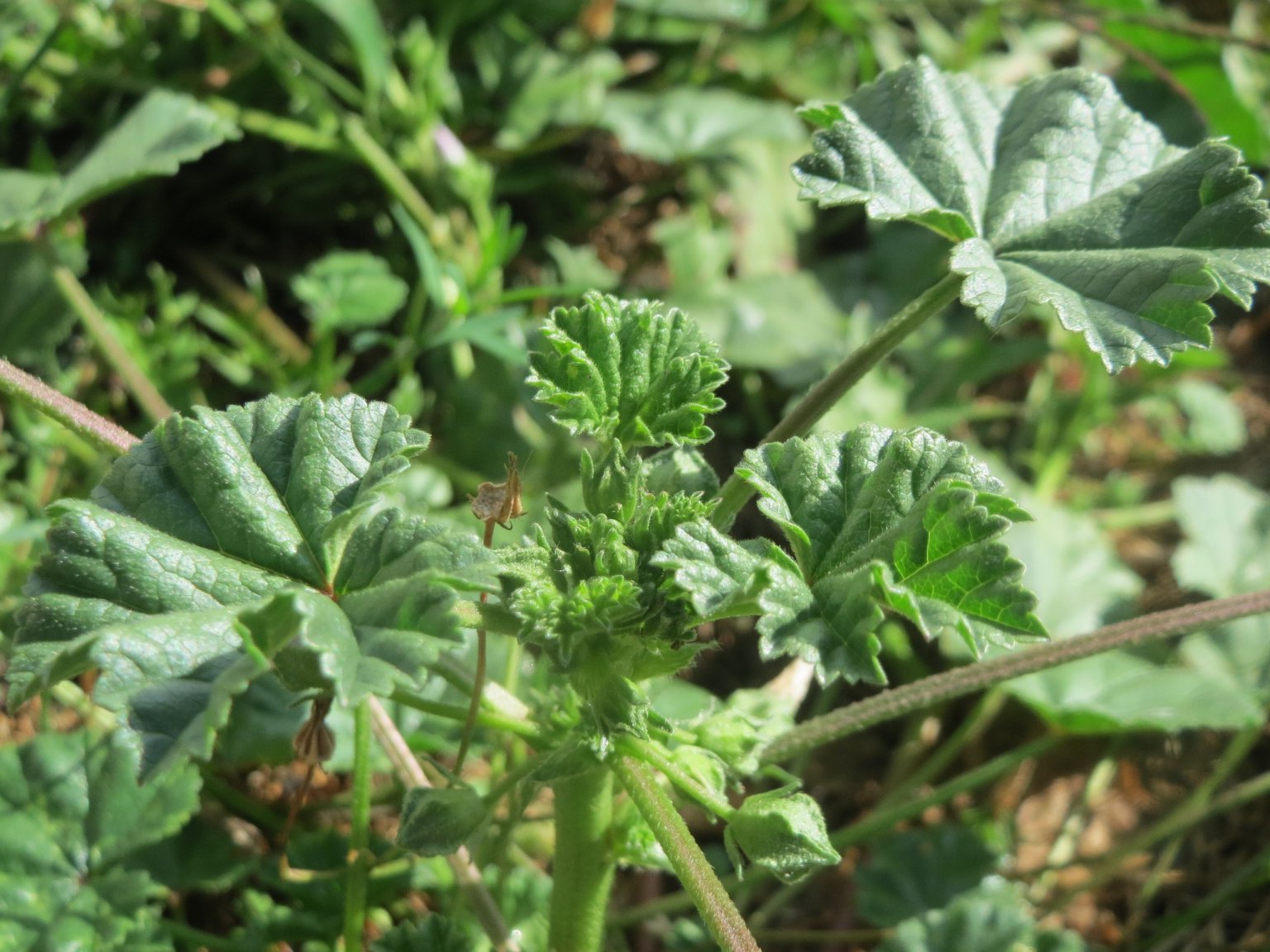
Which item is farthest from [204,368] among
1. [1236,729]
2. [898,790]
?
[1236,729]

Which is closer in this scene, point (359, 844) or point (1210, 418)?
point (359, 844)

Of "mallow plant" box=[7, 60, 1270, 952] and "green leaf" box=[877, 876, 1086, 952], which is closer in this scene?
"mallow plant" box=[7, 60, 1270, 952]

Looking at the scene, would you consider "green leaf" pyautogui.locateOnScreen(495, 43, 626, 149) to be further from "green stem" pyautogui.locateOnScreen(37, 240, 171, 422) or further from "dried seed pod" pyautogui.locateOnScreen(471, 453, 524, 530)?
"dried seed pod" pyautogui.locateOnScreen(471, 453, 524, 530)

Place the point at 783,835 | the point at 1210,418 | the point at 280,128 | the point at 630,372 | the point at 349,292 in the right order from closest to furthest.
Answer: the point at 783,835 → the point at 630,372 → the point at 349,292 → the point at 280,128 → the point at 1210,418

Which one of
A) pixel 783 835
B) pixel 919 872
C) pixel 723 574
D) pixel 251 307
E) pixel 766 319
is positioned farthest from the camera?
pixel 766 319

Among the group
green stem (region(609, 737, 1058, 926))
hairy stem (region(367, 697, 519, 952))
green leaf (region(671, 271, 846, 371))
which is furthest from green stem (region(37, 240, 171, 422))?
green leaf (region(671, 271, 846, 371))

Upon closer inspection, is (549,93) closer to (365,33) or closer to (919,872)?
(365,33)

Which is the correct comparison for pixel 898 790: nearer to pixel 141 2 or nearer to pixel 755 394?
pixel 755 394

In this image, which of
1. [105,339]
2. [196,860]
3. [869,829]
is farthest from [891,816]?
[105,339]
